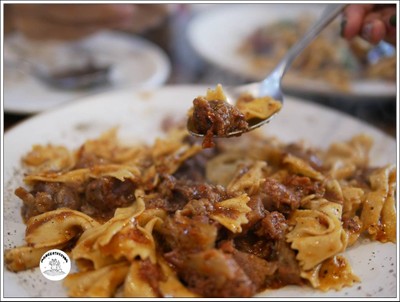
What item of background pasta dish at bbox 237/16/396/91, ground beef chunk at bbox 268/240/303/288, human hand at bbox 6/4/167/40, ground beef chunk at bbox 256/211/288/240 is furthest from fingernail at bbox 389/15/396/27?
human hand at bbox 6/4/167/40

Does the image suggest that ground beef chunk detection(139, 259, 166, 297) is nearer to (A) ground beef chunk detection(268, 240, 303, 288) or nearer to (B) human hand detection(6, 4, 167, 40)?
(A) ground beef chunk detection(268, 240, 303, 288)

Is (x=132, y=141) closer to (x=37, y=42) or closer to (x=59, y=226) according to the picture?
(x=59, y=226)

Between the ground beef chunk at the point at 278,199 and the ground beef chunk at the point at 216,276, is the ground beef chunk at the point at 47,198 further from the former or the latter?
the ground beef chunk at the point at 278,199

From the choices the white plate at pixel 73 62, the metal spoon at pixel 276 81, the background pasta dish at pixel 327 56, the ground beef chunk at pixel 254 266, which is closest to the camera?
the ground beef chunk at pixel 254 266

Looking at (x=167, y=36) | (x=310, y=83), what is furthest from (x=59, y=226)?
(x=167, y=36)

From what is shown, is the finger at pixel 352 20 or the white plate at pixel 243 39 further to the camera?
the white plate at pixel 243 39

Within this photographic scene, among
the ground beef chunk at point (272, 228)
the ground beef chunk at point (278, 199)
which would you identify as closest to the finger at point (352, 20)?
the ground beef chunk at point (278, 199)

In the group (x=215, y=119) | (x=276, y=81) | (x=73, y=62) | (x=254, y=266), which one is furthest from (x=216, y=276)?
(x=73, y=62)

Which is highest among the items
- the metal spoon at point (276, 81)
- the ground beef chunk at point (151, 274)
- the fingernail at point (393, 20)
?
the fingernail at point (393, 20)
